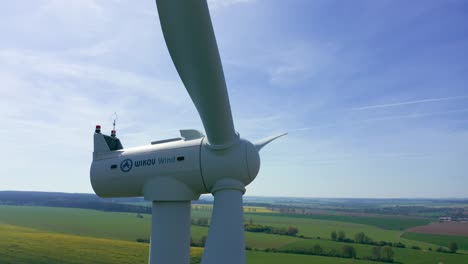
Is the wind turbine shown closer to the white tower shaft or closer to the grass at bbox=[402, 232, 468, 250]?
the white tower shaft

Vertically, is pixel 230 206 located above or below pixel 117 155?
A: below

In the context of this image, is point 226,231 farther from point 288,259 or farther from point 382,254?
point 382,254

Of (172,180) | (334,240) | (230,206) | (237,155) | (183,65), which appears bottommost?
(334,240)

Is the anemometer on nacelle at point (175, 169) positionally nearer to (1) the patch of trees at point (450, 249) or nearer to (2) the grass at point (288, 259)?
(2) the grass at point (288, 259)

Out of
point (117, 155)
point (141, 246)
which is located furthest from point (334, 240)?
point (117, 155)

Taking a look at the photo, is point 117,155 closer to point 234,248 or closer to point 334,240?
point 234,248

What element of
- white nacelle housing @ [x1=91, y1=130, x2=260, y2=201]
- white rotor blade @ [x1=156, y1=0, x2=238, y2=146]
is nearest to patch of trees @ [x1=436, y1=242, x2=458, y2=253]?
white nacelle housing @ [x1=91, y1=130, x2=260, y2=201]

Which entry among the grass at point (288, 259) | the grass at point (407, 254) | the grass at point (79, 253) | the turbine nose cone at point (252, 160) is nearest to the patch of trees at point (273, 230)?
the grass at point (407, 254)
